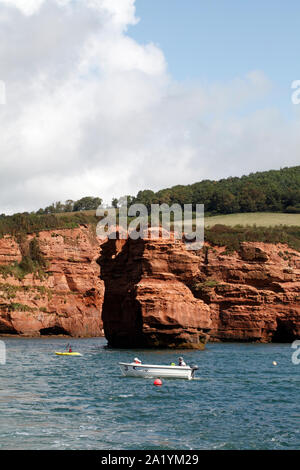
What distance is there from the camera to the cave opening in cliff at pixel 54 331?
349 ft

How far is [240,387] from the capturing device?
132 feet

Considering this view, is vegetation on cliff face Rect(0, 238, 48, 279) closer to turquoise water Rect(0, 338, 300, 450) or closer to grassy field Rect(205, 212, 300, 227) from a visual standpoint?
grassy field Rect(205, 212, 300, 227)

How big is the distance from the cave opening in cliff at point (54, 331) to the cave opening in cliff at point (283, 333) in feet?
121

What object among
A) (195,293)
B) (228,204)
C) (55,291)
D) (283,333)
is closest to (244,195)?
(228,204)

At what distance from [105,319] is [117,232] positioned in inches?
406

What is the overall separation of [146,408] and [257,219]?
331 feet

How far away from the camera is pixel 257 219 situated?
427 ft

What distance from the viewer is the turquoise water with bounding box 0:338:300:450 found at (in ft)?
81.5

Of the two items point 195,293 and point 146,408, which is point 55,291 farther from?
point 146,408

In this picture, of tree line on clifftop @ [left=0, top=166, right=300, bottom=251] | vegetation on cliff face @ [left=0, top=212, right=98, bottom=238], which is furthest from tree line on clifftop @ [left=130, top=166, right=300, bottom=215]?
vegetation on cliff face @ [left=0, top=212, right=98, bottom=238]

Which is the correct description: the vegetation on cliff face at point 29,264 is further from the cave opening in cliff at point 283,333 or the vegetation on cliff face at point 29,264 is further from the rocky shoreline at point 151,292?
the cave opening in cliff at point 283,333

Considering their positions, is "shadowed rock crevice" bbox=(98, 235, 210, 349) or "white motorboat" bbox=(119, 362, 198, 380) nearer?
"white motorboat" bbox=(119, 362, 198, 380)
